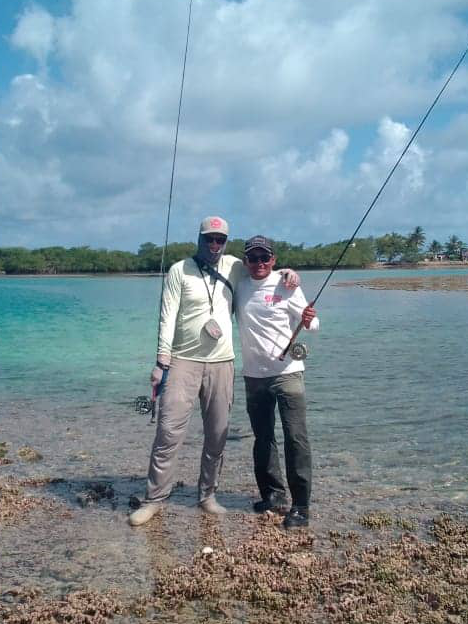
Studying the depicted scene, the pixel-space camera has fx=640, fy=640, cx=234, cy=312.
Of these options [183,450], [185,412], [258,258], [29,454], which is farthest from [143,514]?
[29,454]

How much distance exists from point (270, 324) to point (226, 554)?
6.57 ft

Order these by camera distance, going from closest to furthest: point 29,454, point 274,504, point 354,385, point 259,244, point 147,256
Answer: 1. point 259,244
2. point 274,504
3. point 29,454
4. point 354,385
5. point 147,256

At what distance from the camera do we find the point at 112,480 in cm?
766

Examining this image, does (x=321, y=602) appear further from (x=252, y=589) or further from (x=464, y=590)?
(x=464, y=590)

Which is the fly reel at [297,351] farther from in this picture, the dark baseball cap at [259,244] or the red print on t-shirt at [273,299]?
the dark baseball cap at [259,244]

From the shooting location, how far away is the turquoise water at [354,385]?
27.7ft

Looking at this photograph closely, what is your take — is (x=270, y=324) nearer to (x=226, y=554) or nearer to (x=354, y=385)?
(x=226, y=554)

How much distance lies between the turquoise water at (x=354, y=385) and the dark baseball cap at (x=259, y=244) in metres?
3.27

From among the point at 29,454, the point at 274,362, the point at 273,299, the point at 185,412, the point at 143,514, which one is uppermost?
the point at 273,299

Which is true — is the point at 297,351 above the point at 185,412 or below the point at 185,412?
above

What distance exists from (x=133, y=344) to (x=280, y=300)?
19545mm

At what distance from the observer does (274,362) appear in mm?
5793

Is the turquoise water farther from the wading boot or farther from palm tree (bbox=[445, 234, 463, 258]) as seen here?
palm tree (bbox=[445, 234, 463, 258])

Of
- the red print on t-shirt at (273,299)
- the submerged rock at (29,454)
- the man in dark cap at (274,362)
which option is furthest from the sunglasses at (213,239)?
the submerged rock at (29,454)
